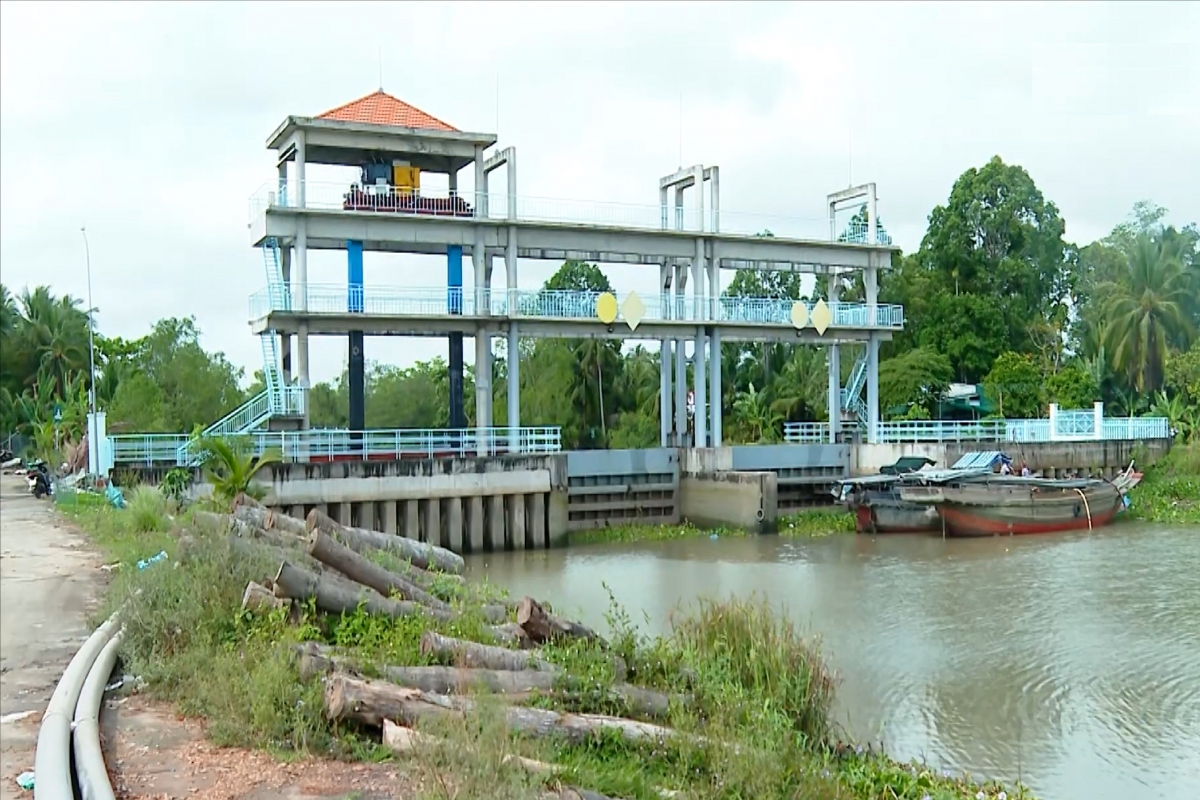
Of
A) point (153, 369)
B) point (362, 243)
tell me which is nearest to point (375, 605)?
point (362, 243)

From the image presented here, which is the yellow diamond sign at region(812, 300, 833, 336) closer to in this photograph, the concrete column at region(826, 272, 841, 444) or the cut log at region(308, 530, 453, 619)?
the concrete column at region(826, 272, 841, 444)

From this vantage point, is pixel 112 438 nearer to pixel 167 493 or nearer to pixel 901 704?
pixel 167 493

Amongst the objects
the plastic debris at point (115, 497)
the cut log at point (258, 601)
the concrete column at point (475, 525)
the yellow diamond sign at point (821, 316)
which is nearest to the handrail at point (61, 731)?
the cut log at point (258, 601)

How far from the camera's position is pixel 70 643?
966cm

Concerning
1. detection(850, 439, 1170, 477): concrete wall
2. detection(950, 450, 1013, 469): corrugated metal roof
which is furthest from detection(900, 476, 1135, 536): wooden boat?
detection(850, 439, 1170, 477): concrete wall

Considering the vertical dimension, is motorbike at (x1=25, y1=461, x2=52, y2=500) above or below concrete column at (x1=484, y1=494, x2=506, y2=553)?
above

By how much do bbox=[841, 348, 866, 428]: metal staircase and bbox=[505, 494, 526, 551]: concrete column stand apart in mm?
14997

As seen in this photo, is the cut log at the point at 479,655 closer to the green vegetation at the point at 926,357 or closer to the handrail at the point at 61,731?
the handrail at the point at 61,731

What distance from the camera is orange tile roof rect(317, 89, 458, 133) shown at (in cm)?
2798

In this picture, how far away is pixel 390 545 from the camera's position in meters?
13.4

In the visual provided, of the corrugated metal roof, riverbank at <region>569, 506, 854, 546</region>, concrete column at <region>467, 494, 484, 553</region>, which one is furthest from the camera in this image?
the corrugated metal roof

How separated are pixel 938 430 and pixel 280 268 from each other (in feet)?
67.8

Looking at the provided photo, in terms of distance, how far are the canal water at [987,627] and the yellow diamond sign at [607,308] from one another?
652 cm

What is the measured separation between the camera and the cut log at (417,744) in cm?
538
